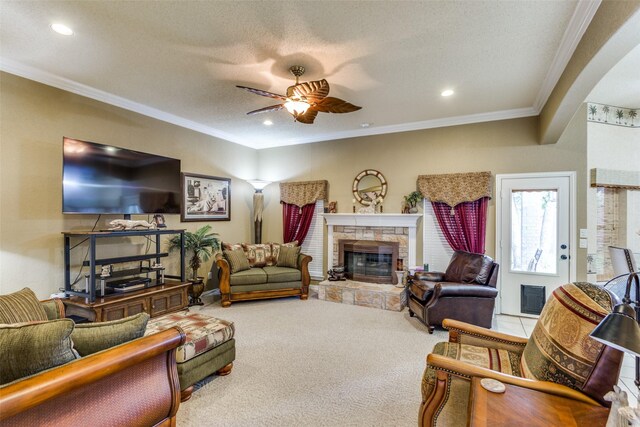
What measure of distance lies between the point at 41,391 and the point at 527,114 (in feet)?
18.0

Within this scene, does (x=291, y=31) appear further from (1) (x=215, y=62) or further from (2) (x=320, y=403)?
(2) (x=320, y=403)

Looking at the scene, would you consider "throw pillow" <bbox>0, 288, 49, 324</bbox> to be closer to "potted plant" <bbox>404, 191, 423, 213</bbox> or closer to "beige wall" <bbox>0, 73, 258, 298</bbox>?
"beige wall" <bbox>0, 73, 258, 298</bbox>

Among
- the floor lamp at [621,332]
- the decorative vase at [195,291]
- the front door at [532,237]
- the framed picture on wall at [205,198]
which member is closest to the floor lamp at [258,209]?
the framed picture on wall at [205,198]

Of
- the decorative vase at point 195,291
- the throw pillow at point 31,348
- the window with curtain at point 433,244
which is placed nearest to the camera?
the throw pillow at point 31,348

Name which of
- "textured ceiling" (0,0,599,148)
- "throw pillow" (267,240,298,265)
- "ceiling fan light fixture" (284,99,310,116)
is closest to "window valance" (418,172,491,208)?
"textured ceiling" (0,0,599,148)

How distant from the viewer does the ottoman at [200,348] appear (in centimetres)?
232

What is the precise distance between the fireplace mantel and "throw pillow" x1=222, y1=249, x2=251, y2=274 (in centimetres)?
157

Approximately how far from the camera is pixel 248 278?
4.72 meters

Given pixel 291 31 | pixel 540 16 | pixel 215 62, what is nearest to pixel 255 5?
pixel 291 31

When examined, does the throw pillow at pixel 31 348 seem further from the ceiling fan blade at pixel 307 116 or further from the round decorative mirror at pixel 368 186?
the round decorative mirror at pixel 368 186

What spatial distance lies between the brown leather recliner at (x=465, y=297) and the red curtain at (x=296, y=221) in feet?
8.37

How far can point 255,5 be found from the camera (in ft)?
7.23

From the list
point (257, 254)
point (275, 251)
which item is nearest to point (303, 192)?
point (275, 251)

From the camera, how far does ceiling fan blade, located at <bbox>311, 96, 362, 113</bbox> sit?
9.73 ft
